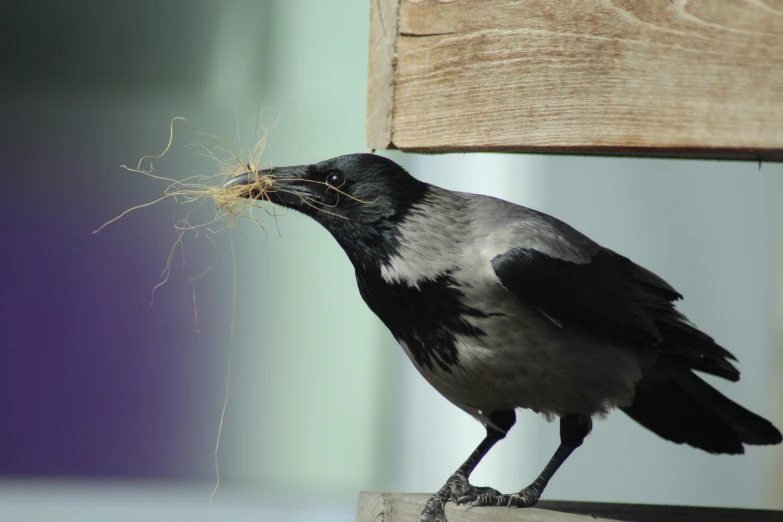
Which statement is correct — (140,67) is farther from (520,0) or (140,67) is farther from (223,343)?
(520,0)

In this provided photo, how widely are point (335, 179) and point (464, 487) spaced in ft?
2.57

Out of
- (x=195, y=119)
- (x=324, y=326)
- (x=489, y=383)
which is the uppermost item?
(x=195, y=119)

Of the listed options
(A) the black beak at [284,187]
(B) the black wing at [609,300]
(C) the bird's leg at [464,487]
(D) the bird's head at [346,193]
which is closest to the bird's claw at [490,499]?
(C) the bird's leg at [464,487]

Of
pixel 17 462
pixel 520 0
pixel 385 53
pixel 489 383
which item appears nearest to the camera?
pixel 520 0

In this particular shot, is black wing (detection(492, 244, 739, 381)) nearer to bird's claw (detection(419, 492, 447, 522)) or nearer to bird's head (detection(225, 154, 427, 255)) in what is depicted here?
bird's head (detection(225, 154, 427, 255))

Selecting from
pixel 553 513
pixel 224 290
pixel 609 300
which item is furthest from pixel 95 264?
pixel 553 513

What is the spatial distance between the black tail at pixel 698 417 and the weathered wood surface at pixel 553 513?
21cm

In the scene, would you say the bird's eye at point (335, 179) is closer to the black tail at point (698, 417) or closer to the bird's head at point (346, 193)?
the bird's head at point (346, 193)

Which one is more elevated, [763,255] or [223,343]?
[763,255]

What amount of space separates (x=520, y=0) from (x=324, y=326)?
2.71m

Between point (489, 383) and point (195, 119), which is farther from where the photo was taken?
point (195, 119)

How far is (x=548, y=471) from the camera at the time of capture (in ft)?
7.56

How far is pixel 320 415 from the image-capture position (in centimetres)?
419

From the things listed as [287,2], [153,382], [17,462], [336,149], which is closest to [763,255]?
[336,149]
